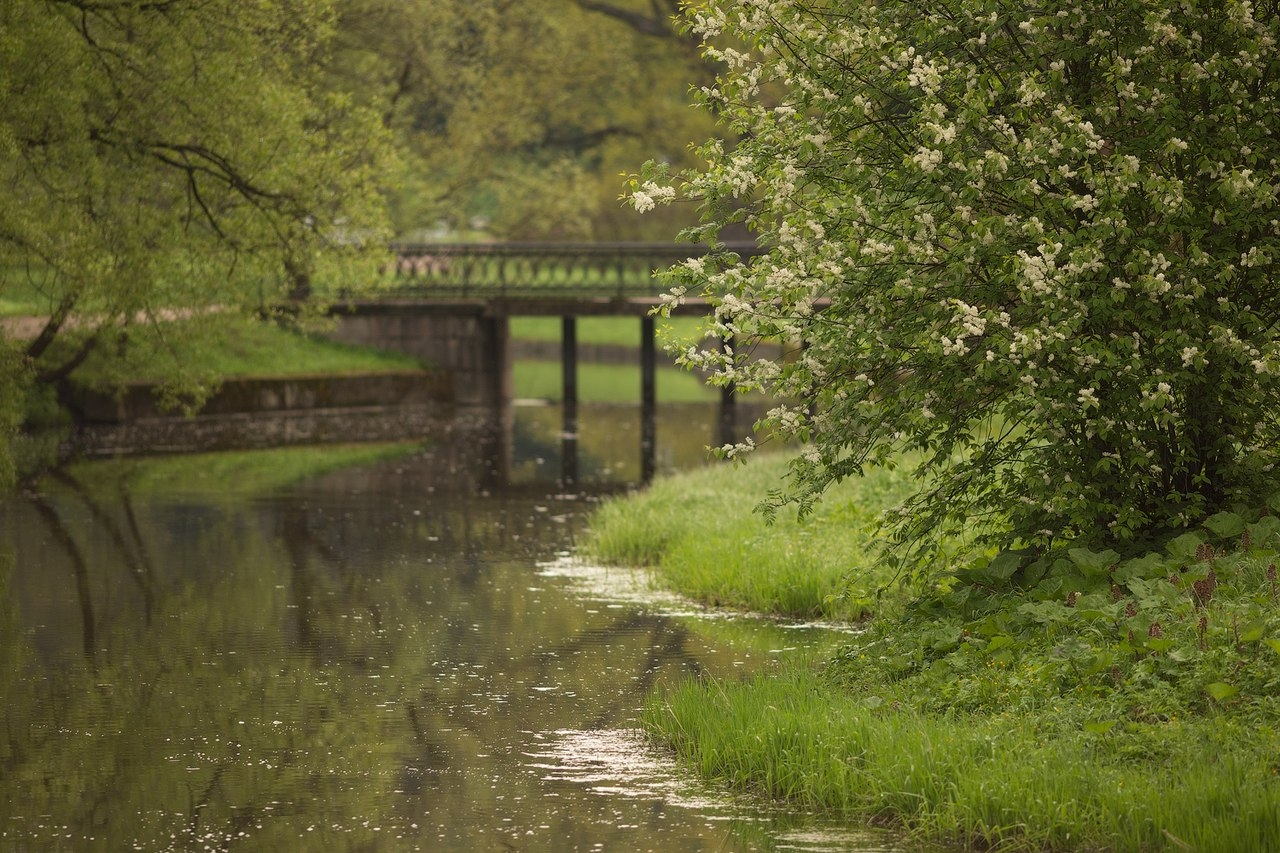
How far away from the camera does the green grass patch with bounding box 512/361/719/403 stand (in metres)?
44.4

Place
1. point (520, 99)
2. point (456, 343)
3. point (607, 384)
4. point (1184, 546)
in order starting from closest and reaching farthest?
point (1184, 546)
point (456, 343)
point (607, 384)
point (520, 99)

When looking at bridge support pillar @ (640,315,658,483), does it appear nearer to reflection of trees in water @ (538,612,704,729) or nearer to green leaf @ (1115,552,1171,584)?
reflection of trees in water @ (538,612,704,729)

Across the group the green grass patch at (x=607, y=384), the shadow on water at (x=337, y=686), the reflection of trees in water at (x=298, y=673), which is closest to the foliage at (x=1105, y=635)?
the shadow on water at (x=337, y=686)

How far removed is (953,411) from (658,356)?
44804 millimetres

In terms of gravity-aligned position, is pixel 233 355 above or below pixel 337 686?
above

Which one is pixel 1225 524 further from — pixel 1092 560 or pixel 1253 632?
pixel 1253 632

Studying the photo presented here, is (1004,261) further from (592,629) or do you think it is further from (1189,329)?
(592,629)

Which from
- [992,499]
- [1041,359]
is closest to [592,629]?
[992,499]

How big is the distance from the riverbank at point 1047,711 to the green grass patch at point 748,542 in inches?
57.6

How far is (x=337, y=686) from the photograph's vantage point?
1274 centimetres

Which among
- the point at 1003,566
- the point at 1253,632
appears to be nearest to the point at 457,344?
the point at 1003,566

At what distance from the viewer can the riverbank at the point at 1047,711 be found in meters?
8.48

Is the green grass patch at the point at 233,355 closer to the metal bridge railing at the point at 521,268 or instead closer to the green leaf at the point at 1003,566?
the metal bridge railing at the point at 521,268

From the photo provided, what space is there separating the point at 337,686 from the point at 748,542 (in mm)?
5307
